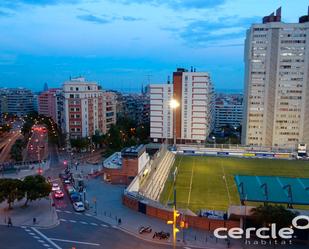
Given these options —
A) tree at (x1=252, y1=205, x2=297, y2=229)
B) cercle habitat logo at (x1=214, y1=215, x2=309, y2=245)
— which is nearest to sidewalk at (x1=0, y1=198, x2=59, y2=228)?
cercle habitat logo at (x1=214, y1=215, x2=309, y2=245)

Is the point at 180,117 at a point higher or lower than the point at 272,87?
lower

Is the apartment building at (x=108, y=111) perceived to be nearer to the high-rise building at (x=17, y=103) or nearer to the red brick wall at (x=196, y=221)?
the red brick wall at (x=196, y=221)

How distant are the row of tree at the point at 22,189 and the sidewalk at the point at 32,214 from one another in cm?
89

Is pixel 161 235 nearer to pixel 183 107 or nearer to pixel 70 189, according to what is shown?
pixel 70 189

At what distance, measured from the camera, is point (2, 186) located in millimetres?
26266

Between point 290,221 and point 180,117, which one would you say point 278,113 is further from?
point 290,221

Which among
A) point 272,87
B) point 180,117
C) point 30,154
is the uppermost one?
point 272,87

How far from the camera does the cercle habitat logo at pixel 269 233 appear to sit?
847 inches

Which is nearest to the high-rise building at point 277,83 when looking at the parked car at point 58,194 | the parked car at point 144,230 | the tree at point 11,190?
the parked car at point 58,194

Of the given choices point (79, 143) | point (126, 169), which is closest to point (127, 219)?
point (126, 169)

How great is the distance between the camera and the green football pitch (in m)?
32.6

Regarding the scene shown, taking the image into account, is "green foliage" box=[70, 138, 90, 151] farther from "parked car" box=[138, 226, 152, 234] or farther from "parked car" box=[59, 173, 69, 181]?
"parked car" box=[138, 226, 152, 234]

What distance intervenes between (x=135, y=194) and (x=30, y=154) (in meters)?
32.9

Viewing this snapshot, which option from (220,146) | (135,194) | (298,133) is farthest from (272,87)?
(135,194)
